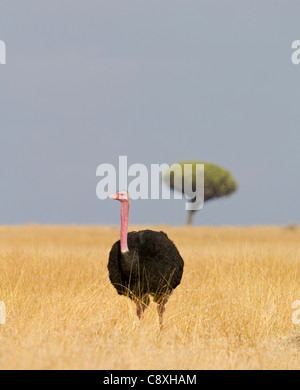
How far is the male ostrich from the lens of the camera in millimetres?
8711

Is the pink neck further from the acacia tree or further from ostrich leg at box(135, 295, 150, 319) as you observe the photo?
the acacia tree

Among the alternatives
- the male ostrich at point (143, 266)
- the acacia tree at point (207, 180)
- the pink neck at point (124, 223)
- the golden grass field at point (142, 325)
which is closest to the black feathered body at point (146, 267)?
the male ostrich at point (143, 266)

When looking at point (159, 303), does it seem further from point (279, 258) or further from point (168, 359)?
point (279, 258)

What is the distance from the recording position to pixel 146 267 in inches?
345

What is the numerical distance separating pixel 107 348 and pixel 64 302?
2908mm

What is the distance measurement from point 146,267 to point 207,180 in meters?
55.1

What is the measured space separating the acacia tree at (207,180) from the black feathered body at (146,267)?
2090 inches

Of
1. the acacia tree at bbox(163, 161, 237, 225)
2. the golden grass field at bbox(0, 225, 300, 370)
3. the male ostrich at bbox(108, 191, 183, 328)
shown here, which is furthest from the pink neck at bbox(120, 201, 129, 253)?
the acacia tree at bbox(163, 161, 237, 225)

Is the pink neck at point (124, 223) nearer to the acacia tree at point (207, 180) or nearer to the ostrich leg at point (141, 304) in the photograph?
the ostrich leg at point (141, 304)

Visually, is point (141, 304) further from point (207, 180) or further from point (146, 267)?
point (207, 180)

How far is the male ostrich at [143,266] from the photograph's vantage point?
28.6 feet

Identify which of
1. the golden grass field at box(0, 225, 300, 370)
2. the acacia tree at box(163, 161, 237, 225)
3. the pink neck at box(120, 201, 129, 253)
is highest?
the pink neck at box(120, 201, 129, 253)

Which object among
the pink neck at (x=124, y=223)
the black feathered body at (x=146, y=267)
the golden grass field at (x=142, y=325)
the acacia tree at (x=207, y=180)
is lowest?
the acacia tree at (x=207, y=180)
